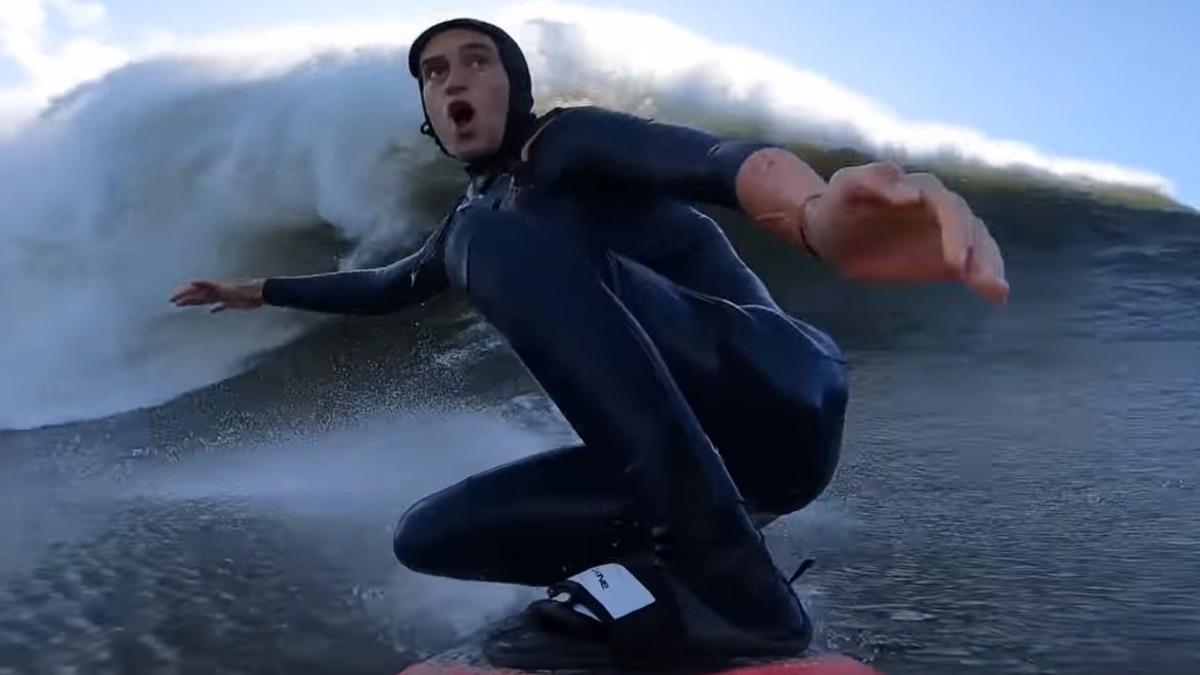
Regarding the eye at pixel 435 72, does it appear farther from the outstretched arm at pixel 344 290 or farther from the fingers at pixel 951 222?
the fingers at pixel 951 222

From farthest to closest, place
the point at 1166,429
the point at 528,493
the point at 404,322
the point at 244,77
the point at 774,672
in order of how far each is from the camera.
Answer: the point at 244,77
the point at 404,322
the point at 1166,429
the point at 528,493
the point at 774,672

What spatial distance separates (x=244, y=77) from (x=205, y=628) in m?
5.39

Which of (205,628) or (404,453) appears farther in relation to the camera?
(404,453)

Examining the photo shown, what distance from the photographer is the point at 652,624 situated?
97 cm

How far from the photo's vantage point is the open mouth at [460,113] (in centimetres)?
112

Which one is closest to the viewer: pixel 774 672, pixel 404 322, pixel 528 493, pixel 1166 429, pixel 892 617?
pixel 774 672

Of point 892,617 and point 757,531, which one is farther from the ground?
point 757,531

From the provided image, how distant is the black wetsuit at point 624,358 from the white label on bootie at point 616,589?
0.04 m

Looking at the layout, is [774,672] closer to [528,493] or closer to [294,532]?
[528,493]

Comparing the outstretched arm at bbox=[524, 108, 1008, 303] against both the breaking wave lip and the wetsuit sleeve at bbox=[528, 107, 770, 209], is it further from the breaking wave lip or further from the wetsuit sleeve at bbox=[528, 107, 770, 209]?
the breaking wave lip

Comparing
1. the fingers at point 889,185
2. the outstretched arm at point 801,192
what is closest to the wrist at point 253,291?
the outstretched arm at point 801,192

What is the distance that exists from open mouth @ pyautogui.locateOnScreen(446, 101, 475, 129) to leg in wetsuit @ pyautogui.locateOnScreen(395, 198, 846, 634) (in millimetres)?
146

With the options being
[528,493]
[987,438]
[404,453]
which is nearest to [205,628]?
[528,493]

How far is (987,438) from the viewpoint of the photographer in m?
2.33
